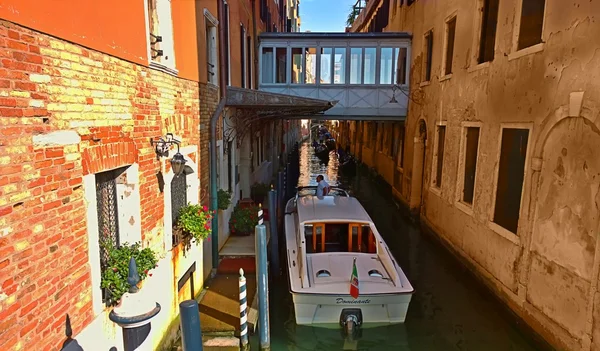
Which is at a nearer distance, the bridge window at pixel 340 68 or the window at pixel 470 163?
the window at pixel 470 163

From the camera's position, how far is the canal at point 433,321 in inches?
226

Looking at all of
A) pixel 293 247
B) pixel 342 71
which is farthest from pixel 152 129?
pixel 342 71

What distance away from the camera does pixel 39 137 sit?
250cm

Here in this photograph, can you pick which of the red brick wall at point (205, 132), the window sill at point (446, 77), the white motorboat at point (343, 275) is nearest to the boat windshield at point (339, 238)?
the white motorboat at point (343, 275)

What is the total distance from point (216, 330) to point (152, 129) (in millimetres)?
2871

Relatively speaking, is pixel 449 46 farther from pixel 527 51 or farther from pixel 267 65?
pixel 267 65

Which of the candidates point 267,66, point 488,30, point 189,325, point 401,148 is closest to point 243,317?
point 189,325

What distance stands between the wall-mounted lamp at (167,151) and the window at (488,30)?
622 cm

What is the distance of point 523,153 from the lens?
20.5 ft

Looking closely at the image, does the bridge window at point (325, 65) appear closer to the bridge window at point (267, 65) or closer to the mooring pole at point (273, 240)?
the bridge window at point (267, 65)

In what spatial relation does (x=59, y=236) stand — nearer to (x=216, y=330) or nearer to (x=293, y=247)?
(x=216, y=330)

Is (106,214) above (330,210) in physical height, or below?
above

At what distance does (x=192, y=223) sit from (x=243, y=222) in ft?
9.27

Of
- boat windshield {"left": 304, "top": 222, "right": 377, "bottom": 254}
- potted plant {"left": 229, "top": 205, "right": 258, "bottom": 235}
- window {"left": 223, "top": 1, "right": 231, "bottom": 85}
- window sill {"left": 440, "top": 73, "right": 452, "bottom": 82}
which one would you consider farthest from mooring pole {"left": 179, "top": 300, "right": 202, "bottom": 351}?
window sill {"left": 440, "top": 73, "right": 452, "bottom": 82}
